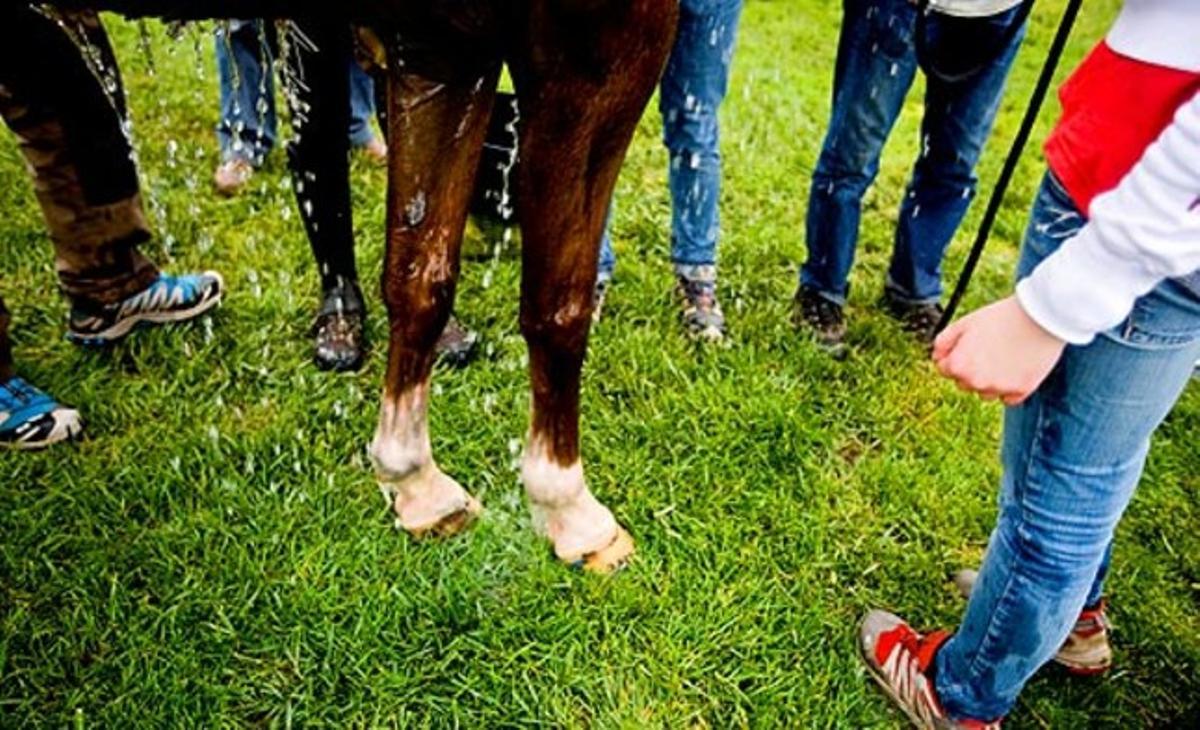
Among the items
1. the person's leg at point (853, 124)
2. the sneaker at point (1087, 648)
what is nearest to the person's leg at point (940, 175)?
the person's leg at point (853, 124)

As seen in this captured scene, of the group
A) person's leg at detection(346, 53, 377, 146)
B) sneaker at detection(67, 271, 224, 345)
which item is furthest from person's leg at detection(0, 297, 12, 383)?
person's leg at detection(346, 53, 377, 146)

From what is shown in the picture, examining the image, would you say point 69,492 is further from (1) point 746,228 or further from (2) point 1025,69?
(2) point 1025,69

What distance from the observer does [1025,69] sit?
7023 mm

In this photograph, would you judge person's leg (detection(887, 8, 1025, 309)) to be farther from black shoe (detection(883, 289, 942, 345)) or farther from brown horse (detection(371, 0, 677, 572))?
brown horse (detection(371, 0, 677, 572))

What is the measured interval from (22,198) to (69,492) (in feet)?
5.85

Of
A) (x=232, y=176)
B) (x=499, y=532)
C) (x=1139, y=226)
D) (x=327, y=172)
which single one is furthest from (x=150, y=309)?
(x=1139, y=226)

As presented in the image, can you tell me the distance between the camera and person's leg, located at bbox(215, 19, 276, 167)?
3.79m

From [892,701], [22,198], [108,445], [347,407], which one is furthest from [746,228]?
[22,198]

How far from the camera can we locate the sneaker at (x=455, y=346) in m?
2.78

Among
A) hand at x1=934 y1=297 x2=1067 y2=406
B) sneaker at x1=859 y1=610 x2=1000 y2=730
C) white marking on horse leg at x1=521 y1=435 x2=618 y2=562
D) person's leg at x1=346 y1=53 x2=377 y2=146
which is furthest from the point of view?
person's leg at x1=346 y1=53 x2=377 y2=146

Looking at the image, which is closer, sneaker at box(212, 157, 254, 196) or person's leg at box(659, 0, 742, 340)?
person's leg at box(659, 0, 742, 340)

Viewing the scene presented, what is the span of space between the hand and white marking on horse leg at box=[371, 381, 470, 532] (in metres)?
1.21

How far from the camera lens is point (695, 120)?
2949 millimetres

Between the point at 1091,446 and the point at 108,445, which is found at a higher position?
the point at 1091,446
